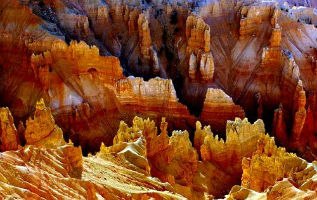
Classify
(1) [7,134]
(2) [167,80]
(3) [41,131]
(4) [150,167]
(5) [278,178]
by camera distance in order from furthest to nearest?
(2) [167,80] → (1) [7,134] → (4) [150,167] → (3) [41,131] → (5) [278,178]

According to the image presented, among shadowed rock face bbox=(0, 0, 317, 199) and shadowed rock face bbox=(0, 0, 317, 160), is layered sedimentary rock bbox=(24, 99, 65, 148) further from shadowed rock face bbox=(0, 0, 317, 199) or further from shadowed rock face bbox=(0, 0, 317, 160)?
shadowed rock face bbox=(0, 0, 317, 160)

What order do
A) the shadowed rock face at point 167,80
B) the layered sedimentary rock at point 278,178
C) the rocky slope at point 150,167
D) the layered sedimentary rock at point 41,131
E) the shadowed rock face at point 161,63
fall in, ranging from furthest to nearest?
the shadowed rock face at point 161,63
the shadowed rock face at point 167,80
the layered sedimentary rock at point 41,131
the layered sedimentary rock at point 278,178
the rocky slope at point 150,167

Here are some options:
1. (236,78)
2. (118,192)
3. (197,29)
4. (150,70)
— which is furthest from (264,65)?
(118,192)

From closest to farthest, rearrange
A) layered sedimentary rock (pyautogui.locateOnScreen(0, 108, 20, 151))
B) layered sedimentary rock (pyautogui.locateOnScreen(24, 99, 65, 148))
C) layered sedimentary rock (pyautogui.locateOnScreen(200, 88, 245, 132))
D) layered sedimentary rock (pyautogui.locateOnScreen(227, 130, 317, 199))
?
1. layered sedimentary rock (pyautogui.locateOnScreen(227, 130, 317, 199))
2. layered sedimentary rock (pyautogui.locateOnScreen(24, 99, 65, 148))
3. layered sedimentary rock (pyautogui.locateOnScreen(0, 108, 20, 151))
4. layered sedimentary rock (pyautogui.locateOnScreen(200, 88, 245, 132))

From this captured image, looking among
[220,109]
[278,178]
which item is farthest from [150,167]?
[220,109]

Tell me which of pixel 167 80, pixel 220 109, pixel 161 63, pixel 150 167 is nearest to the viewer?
pixel 150 167

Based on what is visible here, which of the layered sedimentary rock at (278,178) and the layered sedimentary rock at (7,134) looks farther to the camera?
the layered sedimentary rock at (7,134)

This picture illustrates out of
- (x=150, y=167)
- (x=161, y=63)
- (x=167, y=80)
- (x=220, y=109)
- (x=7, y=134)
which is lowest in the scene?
(x=150, y=167)

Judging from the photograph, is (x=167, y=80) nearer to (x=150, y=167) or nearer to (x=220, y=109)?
(x=220, y=109)

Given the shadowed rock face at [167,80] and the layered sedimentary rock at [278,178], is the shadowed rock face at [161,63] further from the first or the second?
the layered sedimentary rock at [278,178]

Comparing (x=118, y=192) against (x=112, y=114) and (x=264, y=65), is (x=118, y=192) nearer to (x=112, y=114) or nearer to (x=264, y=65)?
(x=112, y=114)

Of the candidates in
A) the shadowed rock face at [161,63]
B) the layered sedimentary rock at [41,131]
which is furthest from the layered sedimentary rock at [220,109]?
the layered sedimentary rock at [41,131]

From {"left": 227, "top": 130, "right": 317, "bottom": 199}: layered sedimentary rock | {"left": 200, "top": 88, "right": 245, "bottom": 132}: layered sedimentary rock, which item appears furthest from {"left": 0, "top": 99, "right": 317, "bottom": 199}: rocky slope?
{"left": 200, "top": 88, "right": 245, "bottom": 132}: layered sedimentary rock
